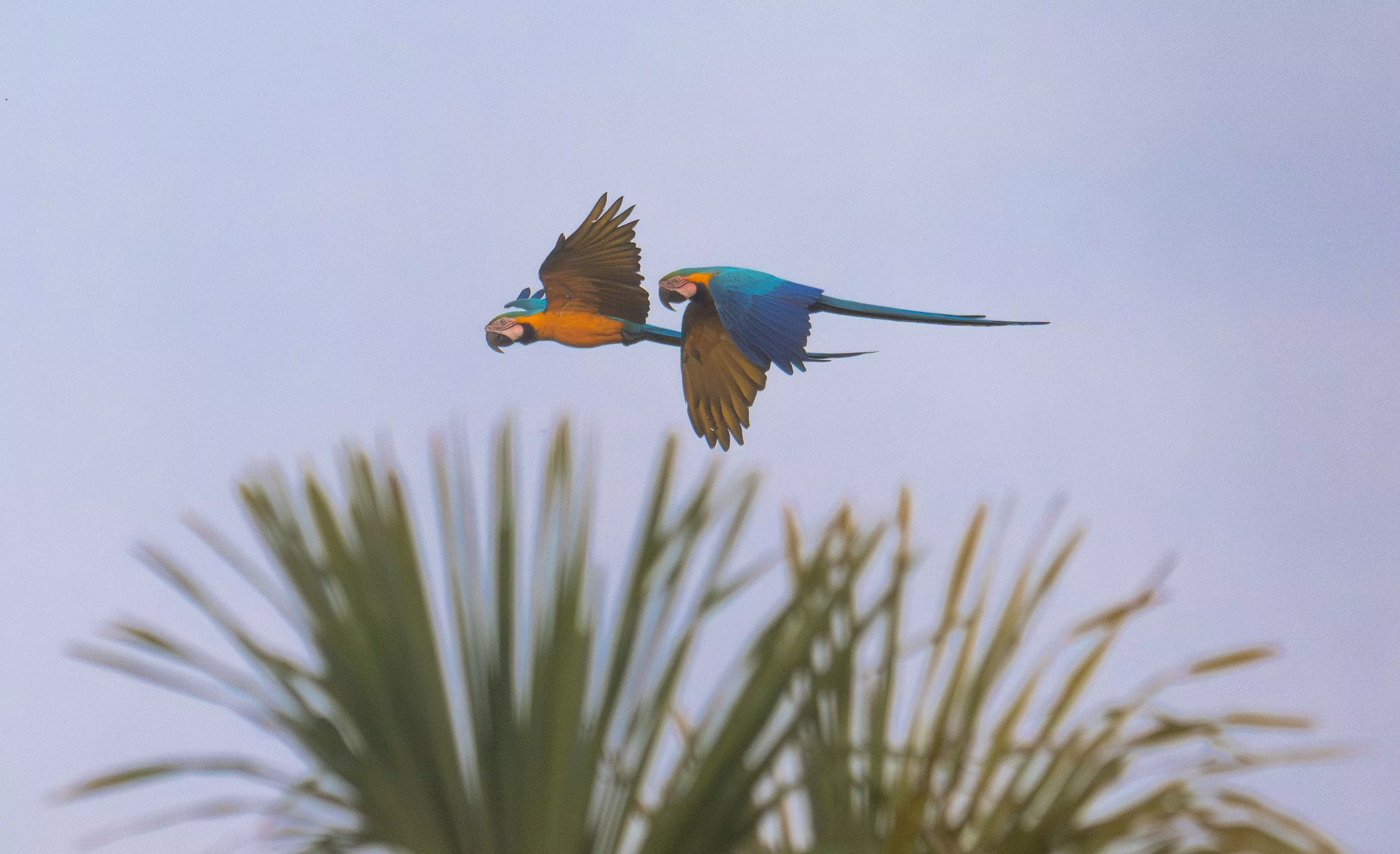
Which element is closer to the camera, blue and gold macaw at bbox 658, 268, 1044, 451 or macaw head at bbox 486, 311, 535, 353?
blue and gold macaw at bbox 658, 268, 1044, 451

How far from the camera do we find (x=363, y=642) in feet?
8.98

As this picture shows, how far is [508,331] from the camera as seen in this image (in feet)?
15.3

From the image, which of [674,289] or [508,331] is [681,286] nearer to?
[674,289]

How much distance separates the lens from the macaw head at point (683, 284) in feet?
15.0

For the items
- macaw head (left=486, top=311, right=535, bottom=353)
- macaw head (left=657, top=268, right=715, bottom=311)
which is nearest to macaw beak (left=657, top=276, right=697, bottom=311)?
macaw head (left=657, top=268, right=715, bottom=311)

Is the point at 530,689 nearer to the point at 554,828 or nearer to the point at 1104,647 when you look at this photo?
the point at 554,828

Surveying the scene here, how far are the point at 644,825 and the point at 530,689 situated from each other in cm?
33

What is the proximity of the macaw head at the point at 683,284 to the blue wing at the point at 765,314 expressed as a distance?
4 centimetres

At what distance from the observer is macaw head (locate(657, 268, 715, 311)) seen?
15.0 feet

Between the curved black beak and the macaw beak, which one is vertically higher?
the macaw beak

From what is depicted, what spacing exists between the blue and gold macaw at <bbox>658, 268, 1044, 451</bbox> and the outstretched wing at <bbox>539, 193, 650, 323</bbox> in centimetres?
19

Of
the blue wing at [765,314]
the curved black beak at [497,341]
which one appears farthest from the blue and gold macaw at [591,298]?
the blue wing at [765,314]

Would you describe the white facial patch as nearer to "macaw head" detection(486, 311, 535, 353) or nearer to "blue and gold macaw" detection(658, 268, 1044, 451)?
"blue and gold macaw" detection(658, 268, 1044, 451)

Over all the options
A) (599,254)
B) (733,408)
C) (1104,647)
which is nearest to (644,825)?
(1104,647)
